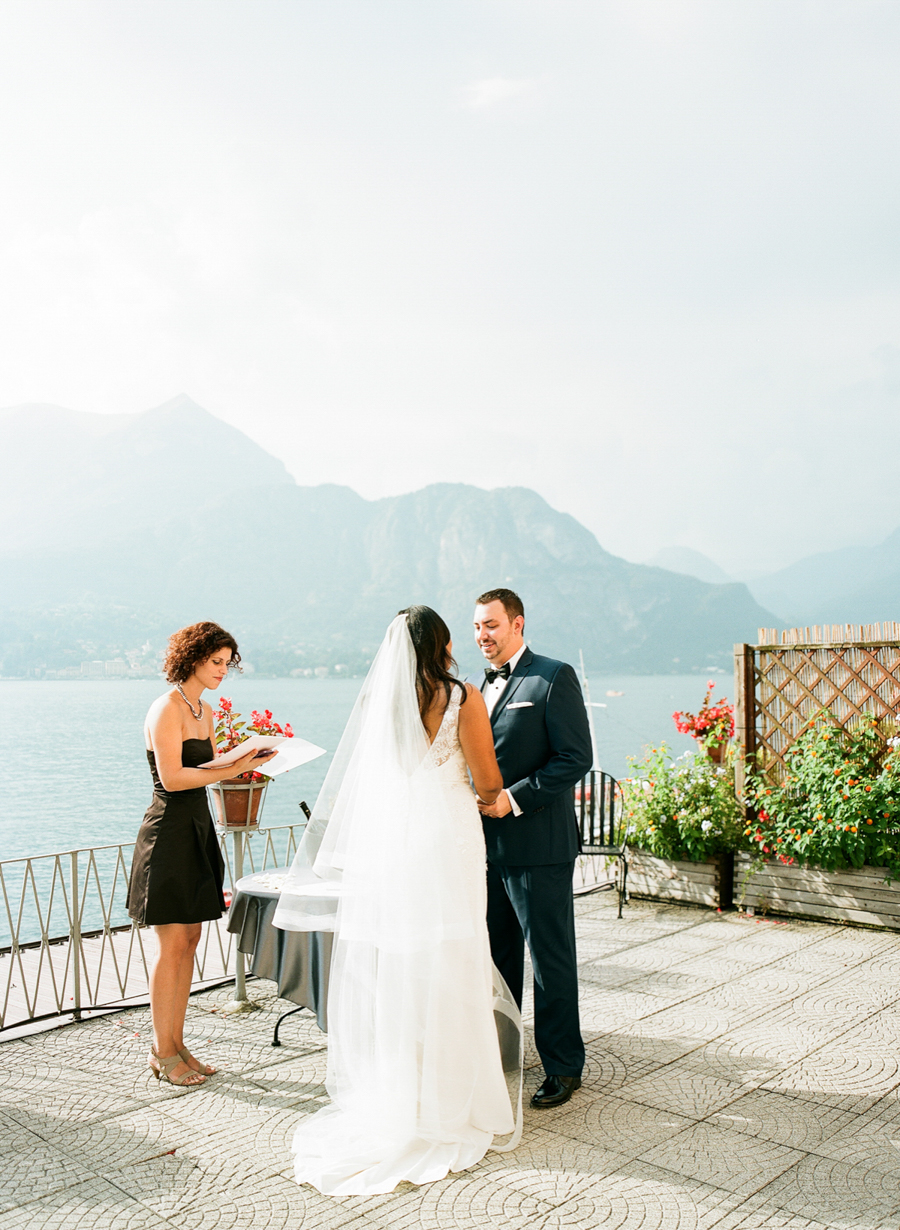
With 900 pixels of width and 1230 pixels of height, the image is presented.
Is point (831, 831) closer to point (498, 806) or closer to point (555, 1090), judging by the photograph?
point (555, 1090)

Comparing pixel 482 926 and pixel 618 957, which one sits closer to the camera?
pixel 482 926

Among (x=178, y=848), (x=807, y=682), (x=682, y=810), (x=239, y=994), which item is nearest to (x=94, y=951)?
(x=239, y=994)

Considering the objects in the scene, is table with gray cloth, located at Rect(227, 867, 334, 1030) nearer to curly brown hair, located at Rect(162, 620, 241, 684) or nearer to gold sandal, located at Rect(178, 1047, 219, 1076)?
Answer: gold sandal, located at Rect(178, 1047, 219, 1076)

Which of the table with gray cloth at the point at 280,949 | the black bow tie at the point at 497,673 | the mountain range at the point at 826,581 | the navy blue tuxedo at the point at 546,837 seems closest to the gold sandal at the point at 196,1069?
the table with gray cloth at the point at 280,949

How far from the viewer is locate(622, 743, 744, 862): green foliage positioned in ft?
22.2

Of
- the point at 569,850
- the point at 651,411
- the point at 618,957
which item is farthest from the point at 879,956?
the point at 651,411

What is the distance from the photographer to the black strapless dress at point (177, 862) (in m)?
3.83

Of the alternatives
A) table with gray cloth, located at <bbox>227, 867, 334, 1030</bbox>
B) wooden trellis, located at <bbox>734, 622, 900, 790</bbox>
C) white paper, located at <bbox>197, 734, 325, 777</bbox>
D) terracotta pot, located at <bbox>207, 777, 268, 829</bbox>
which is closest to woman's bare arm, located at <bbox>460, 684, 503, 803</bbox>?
white paper, located at <bbox>197, 734, 325, 777</bbox>

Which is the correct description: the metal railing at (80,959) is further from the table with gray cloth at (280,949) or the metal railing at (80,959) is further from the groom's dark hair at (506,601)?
the groom's dark hair at (506,601)

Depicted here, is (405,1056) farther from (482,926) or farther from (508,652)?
(508,652)

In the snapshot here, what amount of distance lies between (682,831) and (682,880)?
1.35ft

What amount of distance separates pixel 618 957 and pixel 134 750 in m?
76.8

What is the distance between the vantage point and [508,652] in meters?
3.96

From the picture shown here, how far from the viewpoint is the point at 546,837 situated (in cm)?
369
